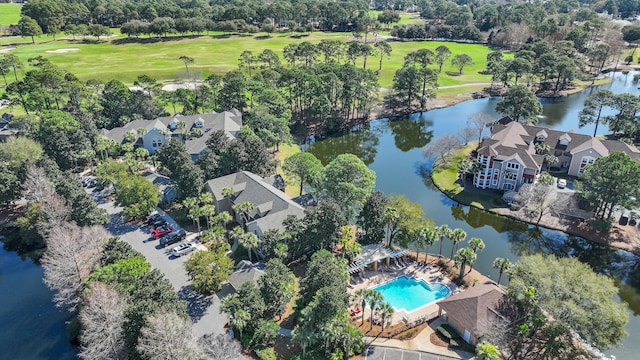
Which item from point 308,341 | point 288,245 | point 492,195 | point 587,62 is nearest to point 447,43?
point 587,62

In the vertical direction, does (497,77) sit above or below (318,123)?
above

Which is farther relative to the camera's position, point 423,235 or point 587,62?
point 587,62

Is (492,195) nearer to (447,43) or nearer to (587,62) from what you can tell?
(587,62)

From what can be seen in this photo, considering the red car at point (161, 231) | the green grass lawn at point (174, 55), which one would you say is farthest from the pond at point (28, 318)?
the green grass lawn at point (174, 55)

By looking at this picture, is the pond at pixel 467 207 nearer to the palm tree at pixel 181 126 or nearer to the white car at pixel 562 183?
the white car at pixel 562 183

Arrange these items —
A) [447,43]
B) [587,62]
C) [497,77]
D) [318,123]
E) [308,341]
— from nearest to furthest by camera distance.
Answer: [308,341] < [318,123] < [497,77] < [587,62] < [447,43]

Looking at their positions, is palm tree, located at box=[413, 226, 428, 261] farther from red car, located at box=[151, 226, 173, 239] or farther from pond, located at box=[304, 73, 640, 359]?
red car, located at box=[151, 226, 173, 239]
